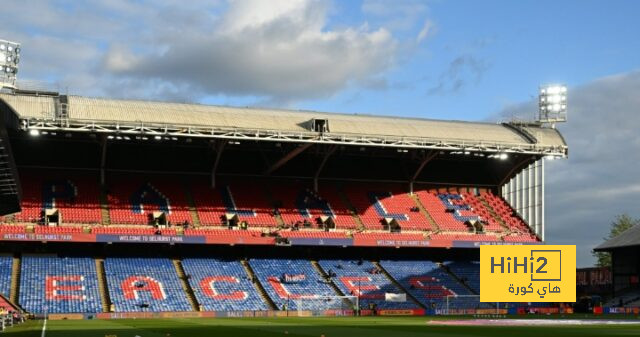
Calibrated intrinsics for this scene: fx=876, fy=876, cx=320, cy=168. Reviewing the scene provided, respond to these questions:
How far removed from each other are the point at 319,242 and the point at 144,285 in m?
17.8

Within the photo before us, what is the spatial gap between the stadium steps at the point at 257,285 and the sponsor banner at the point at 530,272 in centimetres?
2171

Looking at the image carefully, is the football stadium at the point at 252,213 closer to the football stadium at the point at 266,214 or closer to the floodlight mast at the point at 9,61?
the football stadium at the point at 266,214

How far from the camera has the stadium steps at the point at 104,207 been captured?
81.4 meters

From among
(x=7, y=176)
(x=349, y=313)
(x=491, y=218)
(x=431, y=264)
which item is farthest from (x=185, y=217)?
(x=7, y=176)

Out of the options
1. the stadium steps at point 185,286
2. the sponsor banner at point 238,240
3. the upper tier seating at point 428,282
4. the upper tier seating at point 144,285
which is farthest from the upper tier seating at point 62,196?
the upper tier seating at point 428,282

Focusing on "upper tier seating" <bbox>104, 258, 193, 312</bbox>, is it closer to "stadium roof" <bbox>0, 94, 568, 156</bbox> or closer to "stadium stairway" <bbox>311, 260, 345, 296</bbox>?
"stadium roof" <bbox>0, 94, 568, 156</bbox>

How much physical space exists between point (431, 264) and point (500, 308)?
10.4 m

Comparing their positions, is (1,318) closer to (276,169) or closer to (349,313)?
(349,313)

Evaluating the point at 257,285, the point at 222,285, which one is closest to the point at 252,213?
the point at 257,285

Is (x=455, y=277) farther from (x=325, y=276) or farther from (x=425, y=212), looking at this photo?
(x=325, y=276)

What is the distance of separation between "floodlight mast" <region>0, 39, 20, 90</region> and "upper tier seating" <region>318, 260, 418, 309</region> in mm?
35133

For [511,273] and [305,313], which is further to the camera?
[305,313]

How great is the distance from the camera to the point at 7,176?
3856 centimetres

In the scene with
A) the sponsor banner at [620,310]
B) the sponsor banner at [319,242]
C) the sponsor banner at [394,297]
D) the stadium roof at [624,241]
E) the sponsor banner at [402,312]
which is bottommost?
the sponsor banner at [402,312]
